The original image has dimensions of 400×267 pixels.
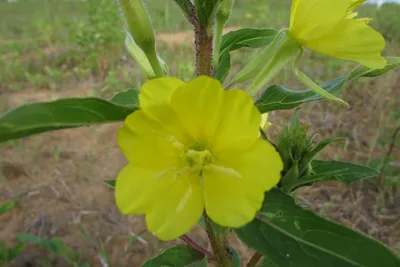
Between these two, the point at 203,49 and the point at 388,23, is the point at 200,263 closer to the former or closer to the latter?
the point at 203,49

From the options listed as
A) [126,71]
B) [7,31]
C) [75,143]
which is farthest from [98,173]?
[7,31]

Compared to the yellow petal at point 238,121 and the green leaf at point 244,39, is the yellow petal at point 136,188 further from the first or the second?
the green leaf at point 244,39

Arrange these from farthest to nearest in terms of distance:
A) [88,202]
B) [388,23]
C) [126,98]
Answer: [388,23] < [88,202] < [126,98]

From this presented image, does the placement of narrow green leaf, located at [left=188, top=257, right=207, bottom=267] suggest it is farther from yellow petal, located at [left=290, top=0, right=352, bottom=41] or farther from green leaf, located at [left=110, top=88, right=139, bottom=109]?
yellow petal, located at [left=290, top=0, right=352, bottom=41]

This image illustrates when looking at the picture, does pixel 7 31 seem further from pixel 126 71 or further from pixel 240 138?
pixel 240 138

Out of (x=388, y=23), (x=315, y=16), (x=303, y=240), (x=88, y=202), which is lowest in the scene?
(x=88, y=202)

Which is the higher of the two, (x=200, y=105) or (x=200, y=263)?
(x=200, y=105)

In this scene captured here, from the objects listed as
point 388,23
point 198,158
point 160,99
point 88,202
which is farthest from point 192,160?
point 388,23
